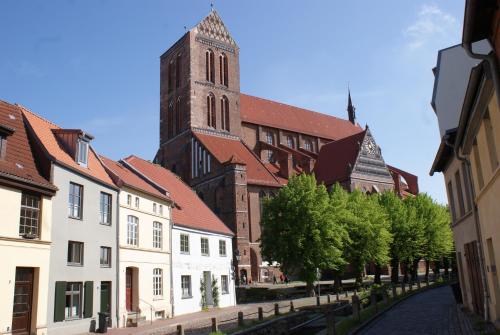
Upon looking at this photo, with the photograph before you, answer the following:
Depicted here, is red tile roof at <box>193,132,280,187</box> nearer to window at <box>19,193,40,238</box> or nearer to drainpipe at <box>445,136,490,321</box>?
window at <box>19,193,40,238</box>

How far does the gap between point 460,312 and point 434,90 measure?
32.6ft

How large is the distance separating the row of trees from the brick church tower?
11.5m

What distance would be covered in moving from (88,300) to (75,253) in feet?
6.56

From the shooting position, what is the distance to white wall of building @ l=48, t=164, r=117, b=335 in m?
18.0

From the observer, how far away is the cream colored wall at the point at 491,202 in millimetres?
10869

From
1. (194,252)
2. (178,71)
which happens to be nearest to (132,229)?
(194,252)

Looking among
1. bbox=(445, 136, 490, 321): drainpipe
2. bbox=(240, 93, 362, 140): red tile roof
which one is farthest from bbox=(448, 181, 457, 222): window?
bbox=(240, 93, 362, 140): red tile roof

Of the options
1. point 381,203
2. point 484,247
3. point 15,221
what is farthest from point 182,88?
Result: point 484,247

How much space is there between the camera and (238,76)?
201 feet

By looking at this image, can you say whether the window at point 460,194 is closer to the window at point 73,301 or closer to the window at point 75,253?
the window at point 75,253

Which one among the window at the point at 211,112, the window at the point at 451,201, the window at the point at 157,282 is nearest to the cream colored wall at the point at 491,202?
the window at the point at 451,201

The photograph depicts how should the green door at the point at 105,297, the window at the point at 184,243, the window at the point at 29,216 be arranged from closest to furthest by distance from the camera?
the window at the point at 29,216
the green door at the point at 105,297
the window at the point at 184,243

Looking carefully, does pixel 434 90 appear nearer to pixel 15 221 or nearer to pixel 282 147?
pixel 15 221

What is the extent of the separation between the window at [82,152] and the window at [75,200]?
1.36 m
